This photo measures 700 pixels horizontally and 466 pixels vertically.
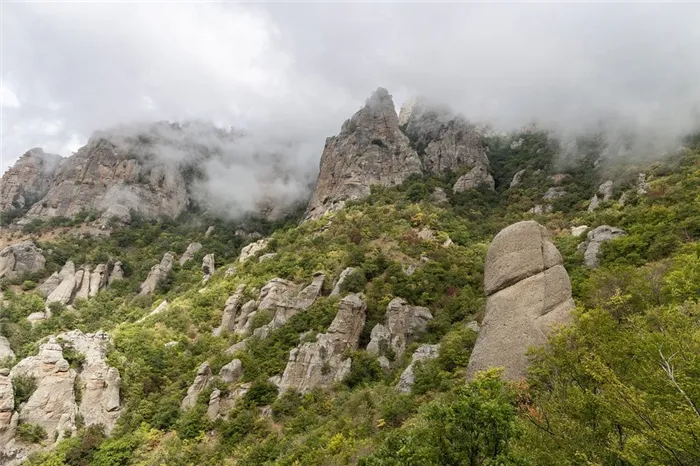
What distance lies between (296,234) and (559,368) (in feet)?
189

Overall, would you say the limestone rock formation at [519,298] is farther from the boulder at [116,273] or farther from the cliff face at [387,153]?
the boulder at [116,273]

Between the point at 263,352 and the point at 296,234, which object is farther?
the point at 296,234

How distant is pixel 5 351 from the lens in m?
45.9

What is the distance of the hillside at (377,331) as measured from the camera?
12.0 meters

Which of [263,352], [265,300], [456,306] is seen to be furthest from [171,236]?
[456,306]

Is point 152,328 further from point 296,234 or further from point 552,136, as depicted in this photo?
point 552,136

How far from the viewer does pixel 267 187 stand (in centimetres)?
12044

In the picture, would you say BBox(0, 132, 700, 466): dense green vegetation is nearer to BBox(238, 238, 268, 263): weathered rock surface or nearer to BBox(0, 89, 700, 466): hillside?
BBox(0, 89, 700, 466): hillside

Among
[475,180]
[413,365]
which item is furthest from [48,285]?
[475,180]

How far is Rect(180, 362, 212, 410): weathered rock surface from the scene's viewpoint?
36719 mm

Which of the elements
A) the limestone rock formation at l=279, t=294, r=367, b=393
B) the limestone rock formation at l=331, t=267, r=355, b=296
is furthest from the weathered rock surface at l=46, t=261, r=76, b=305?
the limestone rock formation at l=279, t=294, r=367, b=393

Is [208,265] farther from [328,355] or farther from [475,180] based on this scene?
[475,180]

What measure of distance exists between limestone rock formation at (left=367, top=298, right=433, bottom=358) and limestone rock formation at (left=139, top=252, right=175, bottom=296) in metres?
48.2

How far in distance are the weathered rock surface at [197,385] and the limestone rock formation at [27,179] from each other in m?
95.5
